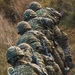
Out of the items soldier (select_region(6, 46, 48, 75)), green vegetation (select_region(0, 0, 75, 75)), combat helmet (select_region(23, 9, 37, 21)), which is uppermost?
soldier (select_region(6, 46, 48, 75))

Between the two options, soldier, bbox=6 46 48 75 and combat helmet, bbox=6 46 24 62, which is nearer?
soldier, bbox=6 46 48 75

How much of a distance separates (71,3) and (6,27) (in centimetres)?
495

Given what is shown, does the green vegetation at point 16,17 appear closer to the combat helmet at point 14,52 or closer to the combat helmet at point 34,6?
the combat helmet at point 34,6

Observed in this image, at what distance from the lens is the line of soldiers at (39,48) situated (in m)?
11.9

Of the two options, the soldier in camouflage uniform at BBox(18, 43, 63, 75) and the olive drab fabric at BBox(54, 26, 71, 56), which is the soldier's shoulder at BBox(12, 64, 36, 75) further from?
the olive drab fabric at BBox(54, 26, 71, 56)

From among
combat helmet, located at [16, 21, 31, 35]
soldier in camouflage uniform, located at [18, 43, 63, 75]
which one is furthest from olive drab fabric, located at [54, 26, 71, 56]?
soldier in camouflage uniform, located at [18, 43, 63, 75]

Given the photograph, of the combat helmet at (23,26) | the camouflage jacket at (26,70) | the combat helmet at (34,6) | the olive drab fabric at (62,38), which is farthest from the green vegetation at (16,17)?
the camouflage jacket at (26,70)

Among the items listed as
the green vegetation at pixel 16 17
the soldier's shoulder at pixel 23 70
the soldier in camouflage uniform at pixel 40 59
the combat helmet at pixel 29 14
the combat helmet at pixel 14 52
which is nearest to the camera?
the soldier's shoulder at pixel 23 70

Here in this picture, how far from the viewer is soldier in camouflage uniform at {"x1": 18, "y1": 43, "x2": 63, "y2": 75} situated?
1301cm

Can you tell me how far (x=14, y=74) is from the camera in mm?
11398

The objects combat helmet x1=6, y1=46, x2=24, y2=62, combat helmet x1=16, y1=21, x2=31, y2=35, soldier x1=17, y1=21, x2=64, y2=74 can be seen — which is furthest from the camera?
combat helmet x1=16, y1=21, x2=31, y2=35

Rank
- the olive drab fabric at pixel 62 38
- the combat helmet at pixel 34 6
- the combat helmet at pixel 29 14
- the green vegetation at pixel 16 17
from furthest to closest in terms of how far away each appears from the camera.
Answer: the green vegetation at pixel 16 17
the combat helmet at pixel 34 6
the olive drab fabric at pixel 62 38
the combat helmet at pixel 29 14

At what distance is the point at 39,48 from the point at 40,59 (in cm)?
99

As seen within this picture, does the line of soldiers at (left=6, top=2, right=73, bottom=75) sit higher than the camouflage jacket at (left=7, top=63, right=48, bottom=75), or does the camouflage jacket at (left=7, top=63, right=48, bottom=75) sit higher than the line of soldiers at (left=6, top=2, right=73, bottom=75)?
the camouflage jacket at (left=7, top=63, right=48, bottom=75)
